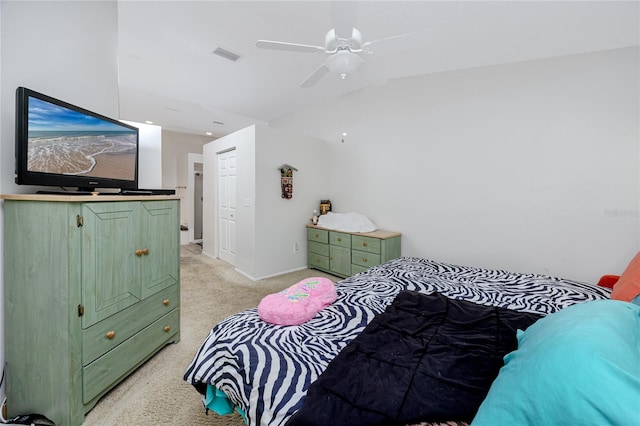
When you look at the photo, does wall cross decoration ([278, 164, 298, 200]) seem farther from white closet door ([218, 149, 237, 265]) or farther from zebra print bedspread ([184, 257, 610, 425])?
zebra print bedspread ([184, 257, 610, 425])

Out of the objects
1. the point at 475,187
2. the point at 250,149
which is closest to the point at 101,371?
the point at 250,149

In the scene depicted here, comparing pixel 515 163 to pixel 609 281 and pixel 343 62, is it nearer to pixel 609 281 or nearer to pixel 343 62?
pixel 609 281

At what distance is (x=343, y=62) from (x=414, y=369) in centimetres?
202

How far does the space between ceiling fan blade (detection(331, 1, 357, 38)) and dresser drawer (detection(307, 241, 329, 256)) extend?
111 inches

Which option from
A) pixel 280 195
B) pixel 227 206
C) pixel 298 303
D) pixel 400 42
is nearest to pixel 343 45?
pixel 400 42

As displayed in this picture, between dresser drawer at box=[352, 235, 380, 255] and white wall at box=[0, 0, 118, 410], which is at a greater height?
white wall at box=[0, 0, 118, 410]

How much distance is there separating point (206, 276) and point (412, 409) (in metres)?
3.62

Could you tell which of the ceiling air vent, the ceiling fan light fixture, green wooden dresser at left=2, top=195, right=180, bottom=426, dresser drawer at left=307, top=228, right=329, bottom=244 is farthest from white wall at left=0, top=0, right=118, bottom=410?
dresser drawer at left=307, top=228, right=329, bottom=244

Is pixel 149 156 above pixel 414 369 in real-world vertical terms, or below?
above

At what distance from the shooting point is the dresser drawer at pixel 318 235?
13.2ft

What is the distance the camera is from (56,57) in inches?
64.9

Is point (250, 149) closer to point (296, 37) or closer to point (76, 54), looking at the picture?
point (296, 37)

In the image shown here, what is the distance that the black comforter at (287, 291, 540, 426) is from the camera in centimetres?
84

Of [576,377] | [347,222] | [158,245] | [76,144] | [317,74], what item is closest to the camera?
[576,377]
